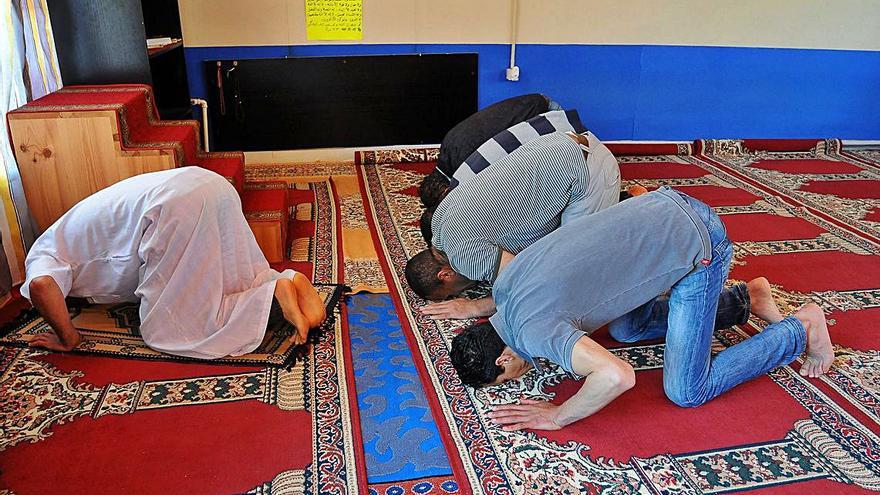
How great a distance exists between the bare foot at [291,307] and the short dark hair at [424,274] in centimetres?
49

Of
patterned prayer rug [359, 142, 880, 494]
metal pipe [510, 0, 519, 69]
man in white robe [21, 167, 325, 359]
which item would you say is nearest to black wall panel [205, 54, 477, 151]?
metal pipe [510, 0, 519, 69]

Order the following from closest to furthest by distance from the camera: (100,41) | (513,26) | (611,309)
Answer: (611,309)
(100,41)
(513,26)

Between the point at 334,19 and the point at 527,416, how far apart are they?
10.9 feet

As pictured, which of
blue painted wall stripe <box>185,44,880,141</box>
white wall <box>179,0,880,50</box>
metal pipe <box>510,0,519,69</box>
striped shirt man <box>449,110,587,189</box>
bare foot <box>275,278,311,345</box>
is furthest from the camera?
blue painted wall stripe <box>185,44,880,141</box>

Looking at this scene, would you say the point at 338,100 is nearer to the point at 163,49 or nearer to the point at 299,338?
the point at 163,49

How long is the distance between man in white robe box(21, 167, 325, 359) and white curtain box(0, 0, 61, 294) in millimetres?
608

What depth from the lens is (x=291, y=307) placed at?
250cm

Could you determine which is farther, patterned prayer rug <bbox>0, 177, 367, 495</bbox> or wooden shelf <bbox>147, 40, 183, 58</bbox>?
wooden shelf <bbox>147, 40, 183, 58</bbox>

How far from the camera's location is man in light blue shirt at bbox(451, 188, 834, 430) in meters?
1.89

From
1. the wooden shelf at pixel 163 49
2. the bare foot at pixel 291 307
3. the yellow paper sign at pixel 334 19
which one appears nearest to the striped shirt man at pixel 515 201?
the bare foot at pixel 291 307

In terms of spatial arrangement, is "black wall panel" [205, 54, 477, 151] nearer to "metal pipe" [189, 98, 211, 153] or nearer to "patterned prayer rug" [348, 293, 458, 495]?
"metal pipe" [189, 98, 211, 153]

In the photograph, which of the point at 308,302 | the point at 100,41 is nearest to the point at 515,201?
the point at 308,302

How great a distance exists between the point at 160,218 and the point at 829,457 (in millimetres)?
2143

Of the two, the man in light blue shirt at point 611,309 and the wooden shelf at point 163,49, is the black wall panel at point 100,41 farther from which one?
the man in light blue shirt at point 611,309
